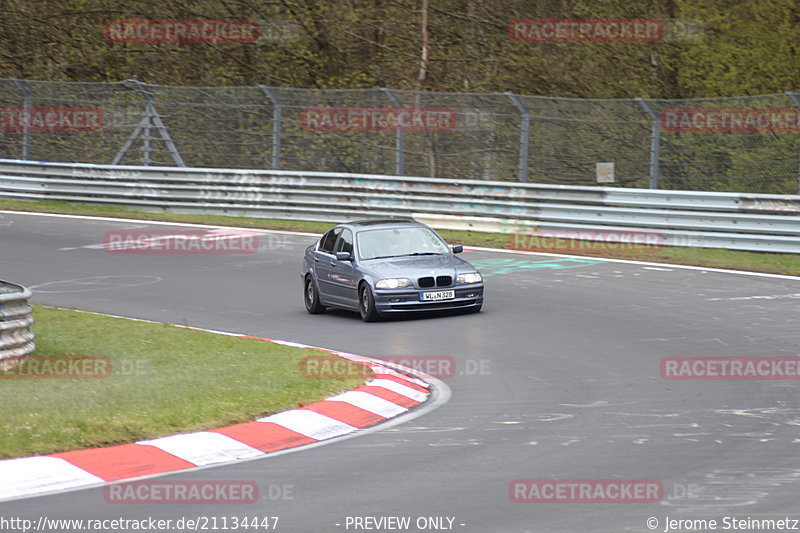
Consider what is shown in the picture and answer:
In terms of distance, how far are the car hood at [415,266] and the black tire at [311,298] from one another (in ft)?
3.30

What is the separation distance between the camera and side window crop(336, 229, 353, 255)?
1725 centimetres

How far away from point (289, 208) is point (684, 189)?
29.4 feet

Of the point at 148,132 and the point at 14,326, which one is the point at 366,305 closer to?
the point at 14,326

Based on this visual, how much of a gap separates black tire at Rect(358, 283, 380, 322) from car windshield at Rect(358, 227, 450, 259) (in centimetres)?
70

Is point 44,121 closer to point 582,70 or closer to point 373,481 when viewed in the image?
point 582,70

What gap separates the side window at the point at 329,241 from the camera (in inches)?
699

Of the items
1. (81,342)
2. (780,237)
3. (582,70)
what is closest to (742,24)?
(582,70)

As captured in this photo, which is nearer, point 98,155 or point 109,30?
point 98,155

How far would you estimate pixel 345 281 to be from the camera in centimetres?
1675

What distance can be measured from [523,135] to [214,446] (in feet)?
55.2

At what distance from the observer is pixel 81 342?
44.9 ft

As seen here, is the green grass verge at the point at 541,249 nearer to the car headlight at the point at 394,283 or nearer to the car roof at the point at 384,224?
the car roof at the point at 384,224
